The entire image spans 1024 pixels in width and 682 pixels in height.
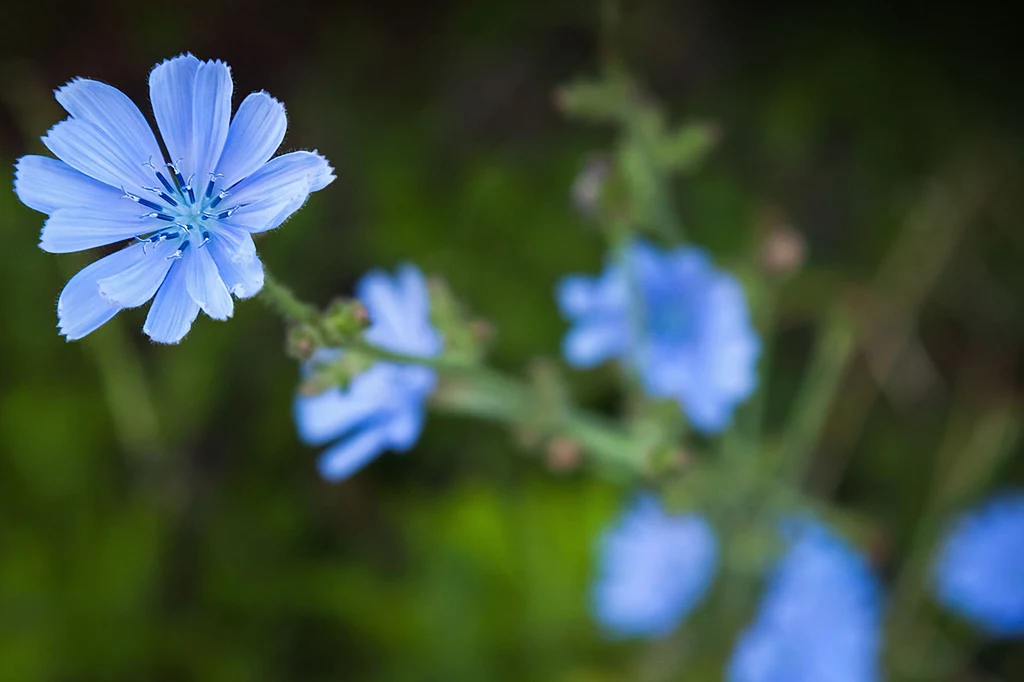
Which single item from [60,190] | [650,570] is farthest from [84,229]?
[650,570]

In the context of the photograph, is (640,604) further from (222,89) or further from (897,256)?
(222,89)

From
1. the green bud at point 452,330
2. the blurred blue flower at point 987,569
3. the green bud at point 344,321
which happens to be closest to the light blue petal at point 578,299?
the green bud at point 452,330

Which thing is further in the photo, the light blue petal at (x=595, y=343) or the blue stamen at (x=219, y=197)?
the light blue petal at (x=595, y=343)

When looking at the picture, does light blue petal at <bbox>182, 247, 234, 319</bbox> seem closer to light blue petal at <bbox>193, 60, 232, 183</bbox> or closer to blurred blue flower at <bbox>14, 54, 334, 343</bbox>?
blurred blue flower at <bbox>14, 54, 334, 343</bbox>

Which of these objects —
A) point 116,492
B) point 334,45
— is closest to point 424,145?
point 334,45

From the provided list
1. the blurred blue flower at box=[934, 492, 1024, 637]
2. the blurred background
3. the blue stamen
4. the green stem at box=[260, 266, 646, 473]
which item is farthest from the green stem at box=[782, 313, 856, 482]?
the blue stamen

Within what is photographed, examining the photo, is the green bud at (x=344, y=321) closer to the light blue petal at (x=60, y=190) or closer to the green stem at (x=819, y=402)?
the light blue petal at (x=60, y=190)
